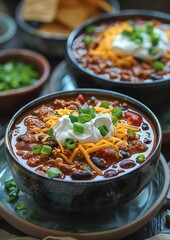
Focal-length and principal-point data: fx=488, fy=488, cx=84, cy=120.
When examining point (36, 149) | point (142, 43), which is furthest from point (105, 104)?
point (142, 43)

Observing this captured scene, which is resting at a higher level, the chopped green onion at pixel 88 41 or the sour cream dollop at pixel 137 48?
the sour cream dollop at pixel 137 48

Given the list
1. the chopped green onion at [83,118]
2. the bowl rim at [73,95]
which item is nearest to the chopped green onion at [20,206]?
the bowl rim at [73,95]

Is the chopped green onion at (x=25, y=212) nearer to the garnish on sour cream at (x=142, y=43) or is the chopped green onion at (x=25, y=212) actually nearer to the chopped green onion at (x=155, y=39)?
the garnish on sour cream at (x=142, y=43)

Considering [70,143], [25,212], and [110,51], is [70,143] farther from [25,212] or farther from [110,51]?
[110,51]

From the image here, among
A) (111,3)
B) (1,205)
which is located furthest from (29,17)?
(1,205)

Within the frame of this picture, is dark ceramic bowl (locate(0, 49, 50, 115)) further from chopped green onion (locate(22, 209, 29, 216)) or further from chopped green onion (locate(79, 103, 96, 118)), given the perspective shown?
chopped green onion (locate(22, 209, 29, 216))

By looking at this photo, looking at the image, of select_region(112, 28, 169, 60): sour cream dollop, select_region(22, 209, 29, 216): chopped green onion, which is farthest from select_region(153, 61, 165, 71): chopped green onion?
select_region(22, 209, 29, 216): chopped green onion
